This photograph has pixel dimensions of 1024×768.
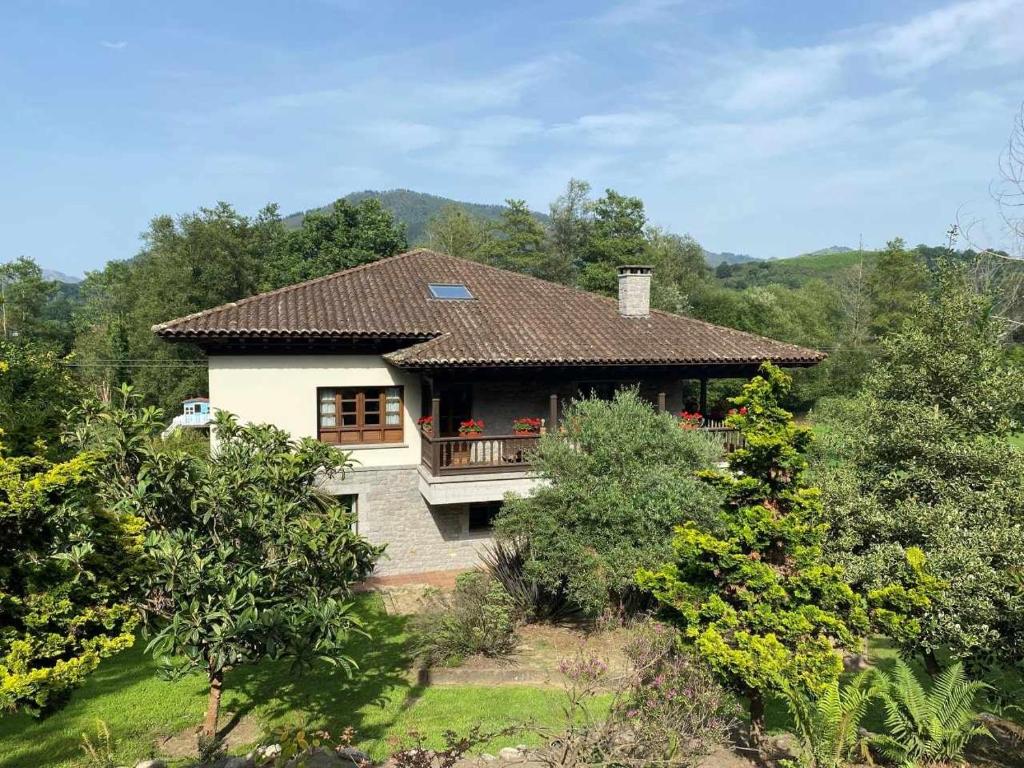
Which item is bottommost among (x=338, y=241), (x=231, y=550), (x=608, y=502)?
(x=608, y=502)

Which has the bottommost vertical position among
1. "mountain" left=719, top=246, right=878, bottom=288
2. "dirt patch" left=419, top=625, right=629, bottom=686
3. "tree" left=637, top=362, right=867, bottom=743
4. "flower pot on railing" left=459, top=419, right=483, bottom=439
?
"dirt patch" left=419, top=625, right=629, bottom=686

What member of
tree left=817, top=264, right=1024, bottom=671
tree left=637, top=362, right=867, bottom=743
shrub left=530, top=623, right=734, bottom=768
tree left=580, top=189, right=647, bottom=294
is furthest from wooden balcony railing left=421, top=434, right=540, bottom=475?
tree left=580, top=189, right=647, bottom=294

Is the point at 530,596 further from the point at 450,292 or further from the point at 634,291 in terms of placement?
the point at 634,291

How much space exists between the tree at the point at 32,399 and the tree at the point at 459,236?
149 ft

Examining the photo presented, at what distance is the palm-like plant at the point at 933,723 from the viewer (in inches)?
270

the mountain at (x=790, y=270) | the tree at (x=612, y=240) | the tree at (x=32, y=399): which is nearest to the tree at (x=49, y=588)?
the tree at (x=32, y=399)

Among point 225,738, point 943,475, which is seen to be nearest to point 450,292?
point 225,738

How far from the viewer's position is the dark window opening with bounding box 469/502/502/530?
657 inches

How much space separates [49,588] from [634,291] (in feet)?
51.1

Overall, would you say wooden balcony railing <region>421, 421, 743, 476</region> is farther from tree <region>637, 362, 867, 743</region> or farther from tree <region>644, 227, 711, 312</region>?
tree <region>644, 227, 711, 312</region>

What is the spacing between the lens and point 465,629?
10859 millimetres

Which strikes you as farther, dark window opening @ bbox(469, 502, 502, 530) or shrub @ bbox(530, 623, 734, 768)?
dark window opening @ bbox(469, 502, 502, 530)

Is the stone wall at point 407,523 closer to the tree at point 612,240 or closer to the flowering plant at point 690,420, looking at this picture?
the flowering plant at point 690,420

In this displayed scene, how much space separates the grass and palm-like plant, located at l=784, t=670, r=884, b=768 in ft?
9.65
